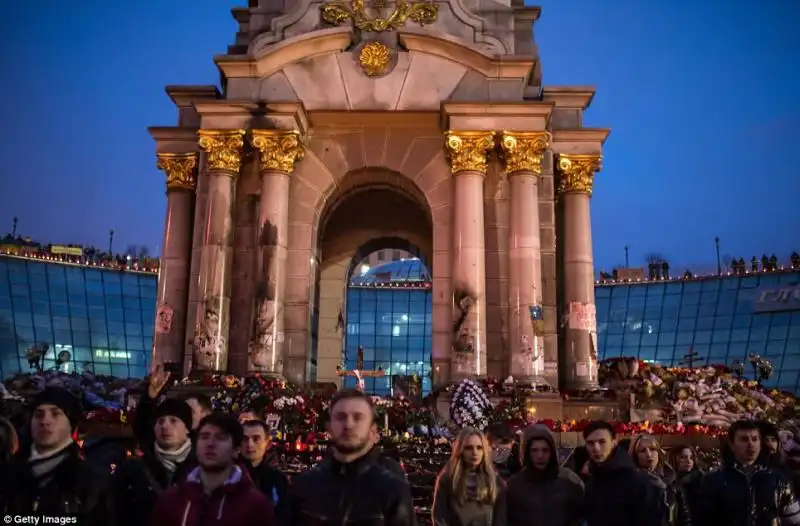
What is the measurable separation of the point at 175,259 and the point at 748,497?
2150cm

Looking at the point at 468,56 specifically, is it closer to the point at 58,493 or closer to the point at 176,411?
the point at 176,411

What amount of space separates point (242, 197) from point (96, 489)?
19432 mm

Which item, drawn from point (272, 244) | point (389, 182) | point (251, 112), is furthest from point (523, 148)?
point (251, 112)

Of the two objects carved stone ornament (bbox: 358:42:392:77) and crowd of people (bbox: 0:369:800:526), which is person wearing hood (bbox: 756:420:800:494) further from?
carved stone ornament (bbox: 358:42:392:77)

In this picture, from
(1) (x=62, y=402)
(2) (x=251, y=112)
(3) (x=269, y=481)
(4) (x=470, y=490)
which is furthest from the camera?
(2) (x=251, y=112)

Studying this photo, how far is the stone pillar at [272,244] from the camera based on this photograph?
22.9m

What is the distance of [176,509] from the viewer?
5.64 m

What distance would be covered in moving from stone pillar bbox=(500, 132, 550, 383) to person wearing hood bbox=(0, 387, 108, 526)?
17335 millimetres

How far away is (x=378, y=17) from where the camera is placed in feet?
85.0

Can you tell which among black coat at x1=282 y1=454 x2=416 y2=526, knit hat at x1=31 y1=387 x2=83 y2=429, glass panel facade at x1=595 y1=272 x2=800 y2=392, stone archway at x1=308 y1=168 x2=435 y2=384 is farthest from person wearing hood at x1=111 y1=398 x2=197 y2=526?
glass panel facade at x1=595 y1=272 x2=800 y2=392

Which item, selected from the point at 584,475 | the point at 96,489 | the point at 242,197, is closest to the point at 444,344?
the point at 242,197

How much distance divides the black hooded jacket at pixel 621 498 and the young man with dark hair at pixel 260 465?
10.7 feet

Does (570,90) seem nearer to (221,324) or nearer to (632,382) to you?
(632,382)

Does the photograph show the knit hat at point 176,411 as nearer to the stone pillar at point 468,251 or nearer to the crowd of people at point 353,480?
the crowd of people at point 353,480
